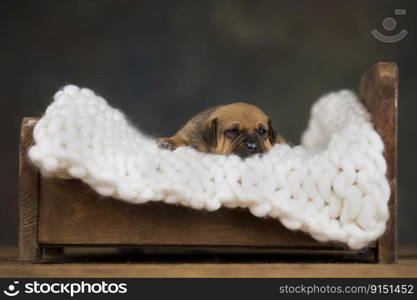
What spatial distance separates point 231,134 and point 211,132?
0.10m

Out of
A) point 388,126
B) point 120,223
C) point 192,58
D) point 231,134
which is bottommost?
point 120,223

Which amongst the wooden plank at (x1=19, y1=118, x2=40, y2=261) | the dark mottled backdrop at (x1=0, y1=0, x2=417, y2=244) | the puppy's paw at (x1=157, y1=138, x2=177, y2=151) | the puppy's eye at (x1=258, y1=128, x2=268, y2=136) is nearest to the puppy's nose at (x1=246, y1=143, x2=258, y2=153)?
the puppy's eye at (x1=258, y1=128, x2=268, y2=136)

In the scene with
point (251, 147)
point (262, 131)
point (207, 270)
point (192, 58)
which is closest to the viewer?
point (207, 270)

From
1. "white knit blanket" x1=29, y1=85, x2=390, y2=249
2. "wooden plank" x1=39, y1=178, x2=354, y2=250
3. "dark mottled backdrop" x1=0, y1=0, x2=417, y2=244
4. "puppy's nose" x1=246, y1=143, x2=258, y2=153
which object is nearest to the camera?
"white knit blanket" x1=29, y1=85, x2=390, y2=249

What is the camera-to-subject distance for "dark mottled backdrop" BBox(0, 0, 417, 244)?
3602 millimetres

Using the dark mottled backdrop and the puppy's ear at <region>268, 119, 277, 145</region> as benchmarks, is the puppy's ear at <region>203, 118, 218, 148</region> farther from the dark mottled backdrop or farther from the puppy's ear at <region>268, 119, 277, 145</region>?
the dark mottled backdrop

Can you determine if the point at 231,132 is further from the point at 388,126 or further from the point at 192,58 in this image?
the point at 192,58

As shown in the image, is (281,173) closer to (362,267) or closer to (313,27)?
(362,267)

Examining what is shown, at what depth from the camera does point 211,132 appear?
98.8 inches

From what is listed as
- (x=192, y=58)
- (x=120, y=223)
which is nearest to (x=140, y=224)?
(x=120, y=223)

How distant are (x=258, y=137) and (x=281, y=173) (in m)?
0.54

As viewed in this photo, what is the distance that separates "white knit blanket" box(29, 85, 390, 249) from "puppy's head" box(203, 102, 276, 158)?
16.9 inches

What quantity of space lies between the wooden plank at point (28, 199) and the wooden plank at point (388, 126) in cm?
90

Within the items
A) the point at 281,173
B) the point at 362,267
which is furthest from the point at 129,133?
the point at 362,267
